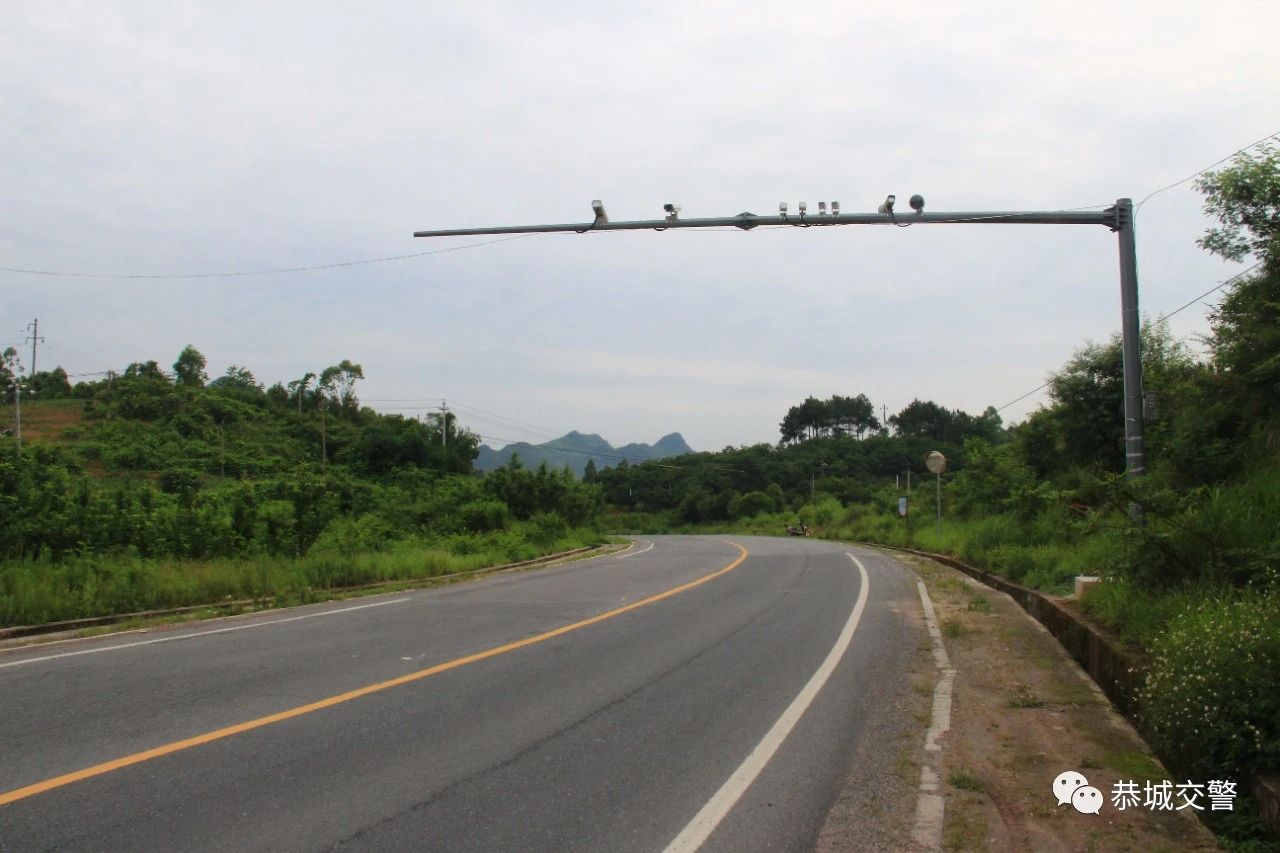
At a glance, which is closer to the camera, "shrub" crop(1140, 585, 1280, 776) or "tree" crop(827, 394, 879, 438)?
"shrub" crop(1140, 585, 1280, 776)

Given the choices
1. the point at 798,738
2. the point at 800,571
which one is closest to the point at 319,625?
the point at 798,738

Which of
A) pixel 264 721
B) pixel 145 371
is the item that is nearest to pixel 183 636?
pixel 264 721

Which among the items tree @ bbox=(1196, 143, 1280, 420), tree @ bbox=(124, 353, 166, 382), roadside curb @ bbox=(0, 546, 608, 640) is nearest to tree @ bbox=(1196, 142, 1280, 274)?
tree @ bbox=(1196, 143, 1280, 420)

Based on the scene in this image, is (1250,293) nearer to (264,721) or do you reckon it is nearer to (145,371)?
(264,721)

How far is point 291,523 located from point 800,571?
1236 centimetres

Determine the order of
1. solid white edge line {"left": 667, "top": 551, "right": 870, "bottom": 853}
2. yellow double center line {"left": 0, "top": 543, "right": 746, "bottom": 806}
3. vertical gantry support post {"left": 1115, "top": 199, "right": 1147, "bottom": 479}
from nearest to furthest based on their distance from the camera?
solid white edge line {"left": 667, "top": 551, "right": 870, "bottom": 853} < yellow double center line {"left": 0, "top": 543, "right": 746, "bottom": 806} < vertical gantry support post {"left": 1115, "top": 199, "right": 1147, "bottom": 479}

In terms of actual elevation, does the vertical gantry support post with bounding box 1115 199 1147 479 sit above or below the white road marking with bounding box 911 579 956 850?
above

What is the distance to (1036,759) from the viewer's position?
21.8 feet

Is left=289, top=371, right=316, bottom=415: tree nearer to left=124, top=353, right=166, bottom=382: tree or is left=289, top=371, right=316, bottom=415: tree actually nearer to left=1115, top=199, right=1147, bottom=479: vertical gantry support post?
left=124, top=353, right=166, bottom=382: tree

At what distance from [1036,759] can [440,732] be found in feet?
14.1

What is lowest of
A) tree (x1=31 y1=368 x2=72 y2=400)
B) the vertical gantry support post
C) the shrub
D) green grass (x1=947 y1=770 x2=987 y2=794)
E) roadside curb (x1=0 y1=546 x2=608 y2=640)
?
roadside curb (x1=0 y1=546 x2=608 y2=640)

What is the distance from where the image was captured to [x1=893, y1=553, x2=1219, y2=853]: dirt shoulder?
5.15m

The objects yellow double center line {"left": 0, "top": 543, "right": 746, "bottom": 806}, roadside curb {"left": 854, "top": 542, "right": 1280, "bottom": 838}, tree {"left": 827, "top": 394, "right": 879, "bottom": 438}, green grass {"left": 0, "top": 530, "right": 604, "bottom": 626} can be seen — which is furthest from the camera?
tree {"left": 827, "top": 394, "right": 879, "bottom": 438}

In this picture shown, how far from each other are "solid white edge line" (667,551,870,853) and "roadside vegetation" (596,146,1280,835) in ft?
8.46
